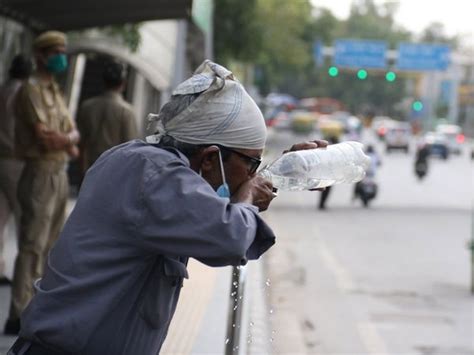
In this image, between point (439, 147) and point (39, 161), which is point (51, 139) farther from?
point (439, 147)

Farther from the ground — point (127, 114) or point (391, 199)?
point (127, 114)

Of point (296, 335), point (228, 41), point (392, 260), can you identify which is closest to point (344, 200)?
point (228, 41)

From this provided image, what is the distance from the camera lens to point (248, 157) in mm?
2652

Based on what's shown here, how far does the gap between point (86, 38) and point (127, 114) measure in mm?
9700

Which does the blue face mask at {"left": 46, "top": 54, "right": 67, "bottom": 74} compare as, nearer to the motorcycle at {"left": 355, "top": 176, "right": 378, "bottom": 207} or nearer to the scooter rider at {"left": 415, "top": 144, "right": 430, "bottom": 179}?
the motorcycle at {"left": 355, "top": 176, "right": 378, "bottom": 207}

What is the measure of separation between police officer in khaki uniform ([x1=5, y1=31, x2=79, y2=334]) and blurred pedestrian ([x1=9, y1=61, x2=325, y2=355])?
143 inches

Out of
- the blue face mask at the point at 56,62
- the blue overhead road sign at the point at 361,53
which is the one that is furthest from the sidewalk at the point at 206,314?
the blue overhead road sign at the point at 361,53

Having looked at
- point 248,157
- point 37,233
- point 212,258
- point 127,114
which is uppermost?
point 248,157

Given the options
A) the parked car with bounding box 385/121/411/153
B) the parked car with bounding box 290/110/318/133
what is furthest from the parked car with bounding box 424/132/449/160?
the parked car with bounding box 290/110/318/133

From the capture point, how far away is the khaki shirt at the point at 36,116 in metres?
6.34

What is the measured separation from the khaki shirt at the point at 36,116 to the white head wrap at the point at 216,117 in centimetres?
383

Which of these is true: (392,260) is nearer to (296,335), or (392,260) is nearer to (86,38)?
(296,335)

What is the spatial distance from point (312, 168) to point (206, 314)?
594 centimetres

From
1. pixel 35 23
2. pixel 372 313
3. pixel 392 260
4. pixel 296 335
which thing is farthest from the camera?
pixel 392 260
